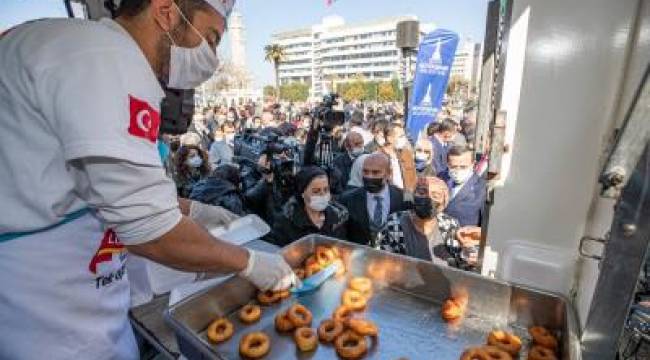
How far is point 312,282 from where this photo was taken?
2168mm

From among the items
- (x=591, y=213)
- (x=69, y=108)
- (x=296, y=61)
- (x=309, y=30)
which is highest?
(x=309, y=30)

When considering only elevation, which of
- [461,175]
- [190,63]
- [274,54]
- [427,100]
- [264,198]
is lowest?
[264,198]

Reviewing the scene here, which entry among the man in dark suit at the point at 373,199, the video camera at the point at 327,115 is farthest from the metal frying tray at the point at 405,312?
the video camera at the point at 327,115

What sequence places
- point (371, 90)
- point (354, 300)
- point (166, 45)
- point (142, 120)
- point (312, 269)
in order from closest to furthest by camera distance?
1. point (142, 120)
2. point (166, 45)
3. point (354, 300)
4. point (312, 269)
5. point (371, 90)

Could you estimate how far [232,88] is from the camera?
223ft

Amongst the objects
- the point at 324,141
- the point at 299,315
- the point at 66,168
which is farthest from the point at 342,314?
the point at 324,141

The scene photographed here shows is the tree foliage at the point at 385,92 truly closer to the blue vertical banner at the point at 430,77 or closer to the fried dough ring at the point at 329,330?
the blue vertical banner at the point at 430,77

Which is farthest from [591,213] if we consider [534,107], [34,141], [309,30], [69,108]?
[309,30]

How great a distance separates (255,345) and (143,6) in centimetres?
146

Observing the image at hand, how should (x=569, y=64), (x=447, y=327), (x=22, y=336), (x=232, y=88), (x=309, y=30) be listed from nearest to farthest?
(x=22, y=336) → (x=569, y=64) → (x=447, y=327) → (x=232, y=88) → (x=309, y=30)

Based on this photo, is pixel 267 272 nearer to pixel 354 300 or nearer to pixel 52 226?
pixel 354 300

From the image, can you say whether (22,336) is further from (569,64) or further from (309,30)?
(309,30)

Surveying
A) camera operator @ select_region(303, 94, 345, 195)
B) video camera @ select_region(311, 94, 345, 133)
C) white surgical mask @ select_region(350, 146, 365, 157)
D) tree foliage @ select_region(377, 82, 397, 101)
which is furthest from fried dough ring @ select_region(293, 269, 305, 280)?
tree foliage @ select_region(377, 82, 397, 101)

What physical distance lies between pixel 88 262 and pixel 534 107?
6.01 ft
